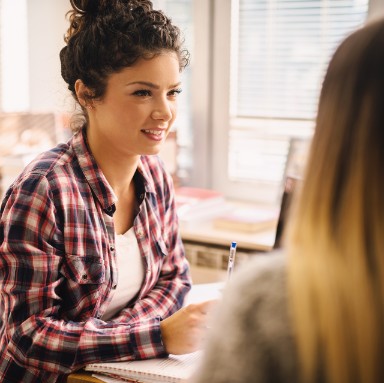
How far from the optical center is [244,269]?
27.3 inches

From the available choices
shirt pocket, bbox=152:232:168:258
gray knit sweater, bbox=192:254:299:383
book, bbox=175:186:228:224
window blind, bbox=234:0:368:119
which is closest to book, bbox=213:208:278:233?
book, bbox=175:186:228:224

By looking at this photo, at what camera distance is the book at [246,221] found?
88.5 inches

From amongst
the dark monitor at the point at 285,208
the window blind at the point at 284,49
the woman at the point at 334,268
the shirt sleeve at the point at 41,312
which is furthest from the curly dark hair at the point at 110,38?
the window blind at the point at 284,49

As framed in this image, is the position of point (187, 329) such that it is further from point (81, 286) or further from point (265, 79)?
point (265, 79)

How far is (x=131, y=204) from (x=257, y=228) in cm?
80

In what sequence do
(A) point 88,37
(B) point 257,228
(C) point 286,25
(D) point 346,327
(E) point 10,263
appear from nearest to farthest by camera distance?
1. (D) point 346,327
2. (E) point 10,263
3. (A) point 88,37
4. (B) point 257,228
5. (C) point 286,25

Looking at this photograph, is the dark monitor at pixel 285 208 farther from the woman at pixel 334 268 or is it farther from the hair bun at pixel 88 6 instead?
the woman at pixel 334 268

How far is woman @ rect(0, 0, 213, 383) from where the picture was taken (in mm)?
1268

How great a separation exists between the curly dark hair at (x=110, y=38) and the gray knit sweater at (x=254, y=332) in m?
0.81

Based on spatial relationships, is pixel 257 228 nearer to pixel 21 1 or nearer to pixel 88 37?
pixel 88 37

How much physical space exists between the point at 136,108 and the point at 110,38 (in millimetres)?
159

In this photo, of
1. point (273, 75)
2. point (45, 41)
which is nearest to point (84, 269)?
point (273, 75)

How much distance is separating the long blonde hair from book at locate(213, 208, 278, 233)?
1600 mm

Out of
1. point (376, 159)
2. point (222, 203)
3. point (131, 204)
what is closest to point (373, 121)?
point (376, 159)
